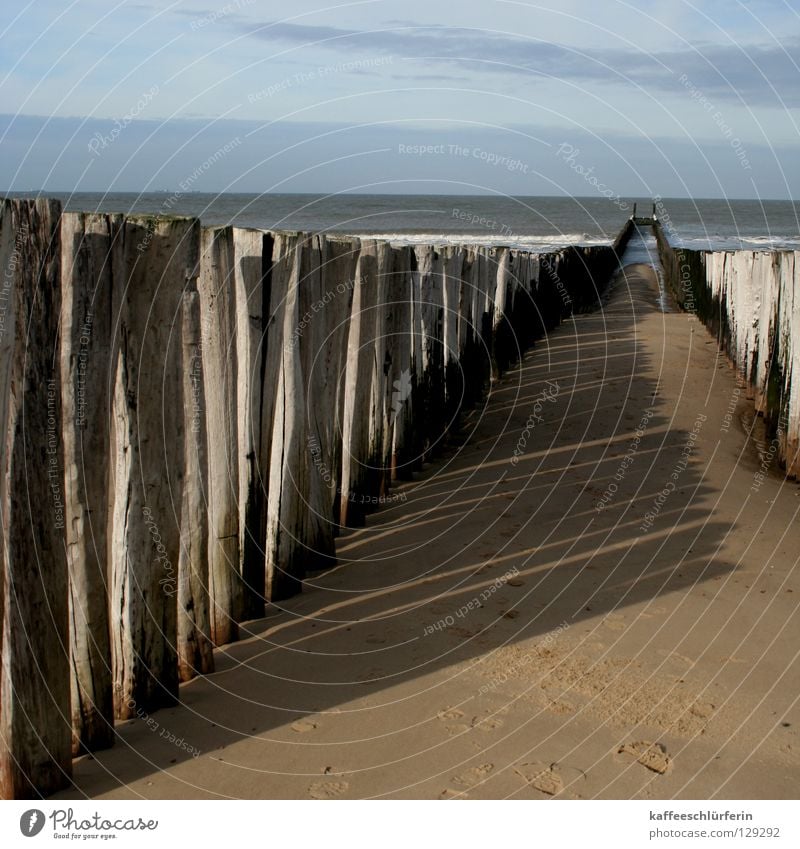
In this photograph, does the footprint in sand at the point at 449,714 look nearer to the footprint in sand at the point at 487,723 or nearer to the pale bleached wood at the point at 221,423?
the footprint in sand at the point at 487,723

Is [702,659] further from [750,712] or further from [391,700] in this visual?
[391,700]

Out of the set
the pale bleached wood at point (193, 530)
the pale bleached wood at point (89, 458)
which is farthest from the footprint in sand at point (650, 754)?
the pale bleached wood at point (89, 458)

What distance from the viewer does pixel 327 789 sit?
292 cm

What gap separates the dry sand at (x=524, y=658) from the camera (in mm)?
3004

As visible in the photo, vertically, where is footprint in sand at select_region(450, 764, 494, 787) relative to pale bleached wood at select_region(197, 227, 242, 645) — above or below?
below

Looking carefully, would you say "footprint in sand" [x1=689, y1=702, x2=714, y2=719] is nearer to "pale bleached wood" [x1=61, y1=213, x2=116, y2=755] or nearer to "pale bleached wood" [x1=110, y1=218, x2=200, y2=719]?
"pale bleached wood" [x1=110, y1=218, x2=200, y2=719]

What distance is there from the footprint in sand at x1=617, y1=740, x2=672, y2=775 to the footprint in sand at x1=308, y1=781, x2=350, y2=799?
0.91 metres

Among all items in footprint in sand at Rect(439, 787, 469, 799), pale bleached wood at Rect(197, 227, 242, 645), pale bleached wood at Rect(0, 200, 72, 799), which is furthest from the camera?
pale bleached wood at Rect(197, 227, 242, 645)

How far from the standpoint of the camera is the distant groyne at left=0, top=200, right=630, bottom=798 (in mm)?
2746

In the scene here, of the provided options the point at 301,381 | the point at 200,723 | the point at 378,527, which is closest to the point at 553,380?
the point at 378,527

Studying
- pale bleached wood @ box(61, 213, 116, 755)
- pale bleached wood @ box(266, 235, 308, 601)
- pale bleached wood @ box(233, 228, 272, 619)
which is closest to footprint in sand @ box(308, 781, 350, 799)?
pale bleached wood @ box(61, 213, 116, 755)

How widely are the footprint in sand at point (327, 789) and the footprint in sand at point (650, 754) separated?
2.97 feet

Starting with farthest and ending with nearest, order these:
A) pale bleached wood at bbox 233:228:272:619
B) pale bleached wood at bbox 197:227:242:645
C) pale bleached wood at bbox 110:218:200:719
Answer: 1. pale bleached wood at bbox 233:228:272:619
2. pale bleached wood at bbox 197:227:242:645
3. pale bleached wood at bbox 110:218:200:719

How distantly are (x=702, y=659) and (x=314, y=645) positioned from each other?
155cm
